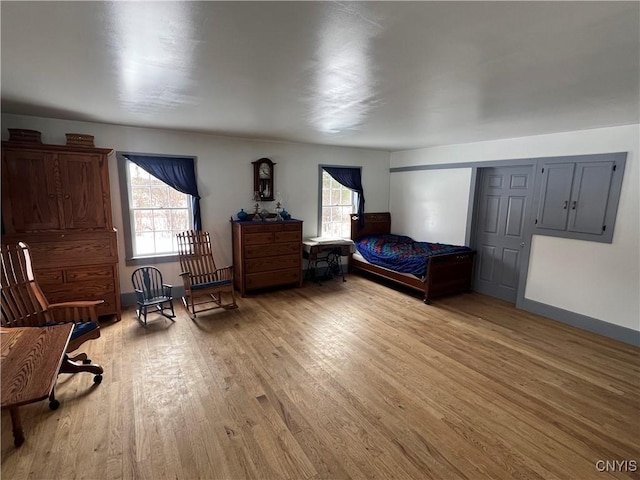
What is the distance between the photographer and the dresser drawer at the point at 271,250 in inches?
184

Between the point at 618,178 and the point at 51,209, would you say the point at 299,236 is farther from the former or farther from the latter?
the point at 618,178

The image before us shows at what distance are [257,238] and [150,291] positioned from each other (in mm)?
1584

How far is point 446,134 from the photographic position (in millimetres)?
4234

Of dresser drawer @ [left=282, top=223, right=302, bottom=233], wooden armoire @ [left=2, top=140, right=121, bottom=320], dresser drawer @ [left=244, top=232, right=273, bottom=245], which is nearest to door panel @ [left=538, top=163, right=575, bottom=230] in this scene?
dresser drawer @ [left=282, top=223, right=302, bottom=233]

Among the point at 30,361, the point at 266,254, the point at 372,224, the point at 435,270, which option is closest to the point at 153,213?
the point at 266,254

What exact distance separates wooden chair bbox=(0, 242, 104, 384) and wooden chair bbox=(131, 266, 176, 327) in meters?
1.10

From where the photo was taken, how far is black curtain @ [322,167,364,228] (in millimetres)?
5777

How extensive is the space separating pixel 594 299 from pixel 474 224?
182cm

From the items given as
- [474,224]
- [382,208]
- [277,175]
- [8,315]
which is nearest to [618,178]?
[474,224]

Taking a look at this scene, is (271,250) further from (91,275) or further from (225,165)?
(91,275)

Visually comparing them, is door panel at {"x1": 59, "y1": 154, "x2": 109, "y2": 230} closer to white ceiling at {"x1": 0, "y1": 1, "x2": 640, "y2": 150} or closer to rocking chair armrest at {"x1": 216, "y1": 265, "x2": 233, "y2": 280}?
white ceiling at {"x1": 0, "y1": 1, "x2": 640, "y2": 150}

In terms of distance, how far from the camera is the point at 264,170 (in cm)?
502

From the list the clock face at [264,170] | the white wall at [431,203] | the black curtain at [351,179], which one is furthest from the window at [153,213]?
the white wall at [431,203]

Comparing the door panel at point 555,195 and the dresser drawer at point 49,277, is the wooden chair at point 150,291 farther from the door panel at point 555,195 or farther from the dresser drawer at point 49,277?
the door panel at point 555,195
